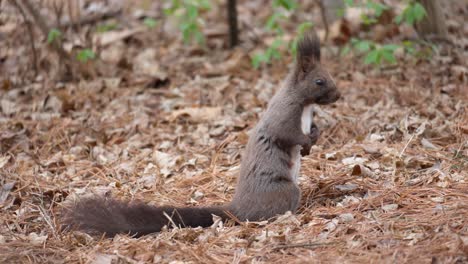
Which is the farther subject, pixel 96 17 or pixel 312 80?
pixel 96 17

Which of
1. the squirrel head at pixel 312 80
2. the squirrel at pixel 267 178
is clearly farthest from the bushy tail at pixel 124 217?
the squirrel head at pixel 312 80

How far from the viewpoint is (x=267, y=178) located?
462 cm

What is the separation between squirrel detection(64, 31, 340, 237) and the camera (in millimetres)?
4281

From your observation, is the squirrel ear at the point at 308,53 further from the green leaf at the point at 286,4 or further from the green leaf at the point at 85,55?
the green leaf at the point at 85,55

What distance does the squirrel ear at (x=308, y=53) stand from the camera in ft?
15.8

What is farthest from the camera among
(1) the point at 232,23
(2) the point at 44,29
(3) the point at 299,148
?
(1) the point at 232,23

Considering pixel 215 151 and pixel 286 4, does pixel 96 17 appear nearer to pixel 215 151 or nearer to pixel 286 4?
pixel 286 4

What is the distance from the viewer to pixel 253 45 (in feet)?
30.9

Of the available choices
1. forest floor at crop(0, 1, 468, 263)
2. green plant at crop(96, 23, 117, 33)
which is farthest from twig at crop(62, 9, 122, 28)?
forest floor at crop(0, 1, 468, 263)

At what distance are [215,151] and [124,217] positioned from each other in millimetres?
1966

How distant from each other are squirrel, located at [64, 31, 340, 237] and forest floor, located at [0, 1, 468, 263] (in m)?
0.13

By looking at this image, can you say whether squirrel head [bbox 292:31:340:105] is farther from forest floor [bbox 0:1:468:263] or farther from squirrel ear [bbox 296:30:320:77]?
forest floor [bbox 0:1:468:263]

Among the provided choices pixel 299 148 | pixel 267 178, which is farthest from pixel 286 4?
pixel 267 178

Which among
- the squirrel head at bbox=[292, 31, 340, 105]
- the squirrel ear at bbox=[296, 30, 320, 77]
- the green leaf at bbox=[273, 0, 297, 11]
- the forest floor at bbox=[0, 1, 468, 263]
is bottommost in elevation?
the forest floor at bbox=[0, 1, 468, 263]
